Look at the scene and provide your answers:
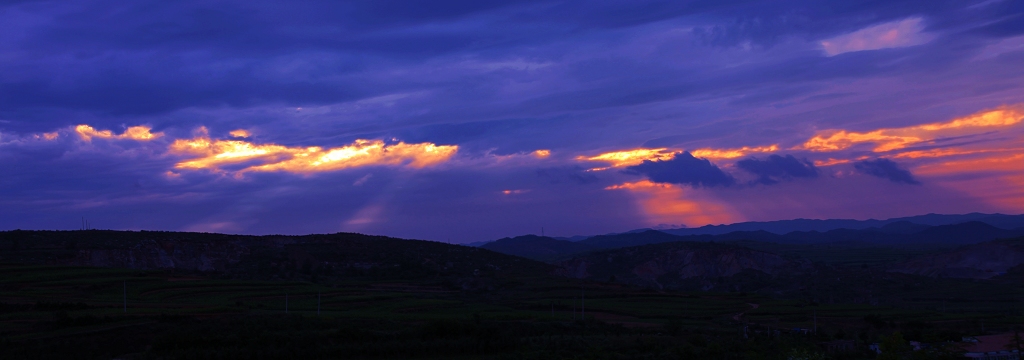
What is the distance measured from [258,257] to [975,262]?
93.5m

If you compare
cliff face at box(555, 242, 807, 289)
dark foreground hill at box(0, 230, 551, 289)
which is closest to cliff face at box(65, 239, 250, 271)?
dark foreground hill at box(0, 230, 551, 289)

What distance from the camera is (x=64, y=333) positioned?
32.8m

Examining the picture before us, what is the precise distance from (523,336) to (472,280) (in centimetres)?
3750

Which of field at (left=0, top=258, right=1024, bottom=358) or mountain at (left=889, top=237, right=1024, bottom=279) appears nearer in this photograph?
field at (left=0, top=258, right=1024, bottom=358)

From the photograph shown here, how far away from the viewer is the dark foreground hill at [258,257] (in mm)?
70875

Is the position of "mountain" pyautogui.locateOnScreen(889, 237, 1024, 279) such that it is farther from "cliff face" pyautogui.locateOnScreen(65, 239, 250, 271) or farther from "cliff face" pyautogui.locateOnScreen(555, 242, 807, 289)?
"cliff face" pyautogui.locateOnScreen(65, 239, 250, 271)

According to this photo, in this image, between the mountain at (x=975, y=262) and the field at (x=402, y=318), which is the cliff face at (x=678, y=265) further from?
the field at (x=402, y=318)

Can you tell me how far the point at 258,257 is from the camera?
257 ft

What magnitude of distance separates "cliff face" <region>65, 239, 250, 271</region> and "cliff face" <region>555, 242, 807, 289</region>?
1656 inches

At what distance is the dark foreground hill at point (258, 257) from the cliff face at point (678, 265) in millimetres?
21090

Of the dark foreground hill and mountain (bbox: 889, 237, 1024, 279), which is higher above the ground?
the dark foreground hill

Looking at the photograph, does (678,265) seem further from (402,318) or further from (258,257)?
(402,318)

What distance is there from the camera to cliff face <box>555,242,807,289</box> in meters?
102

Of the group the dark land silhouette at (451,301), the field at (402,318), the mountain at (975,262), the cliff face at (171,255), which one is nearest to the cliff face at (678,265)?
the dark land silhouette at (451,301)
